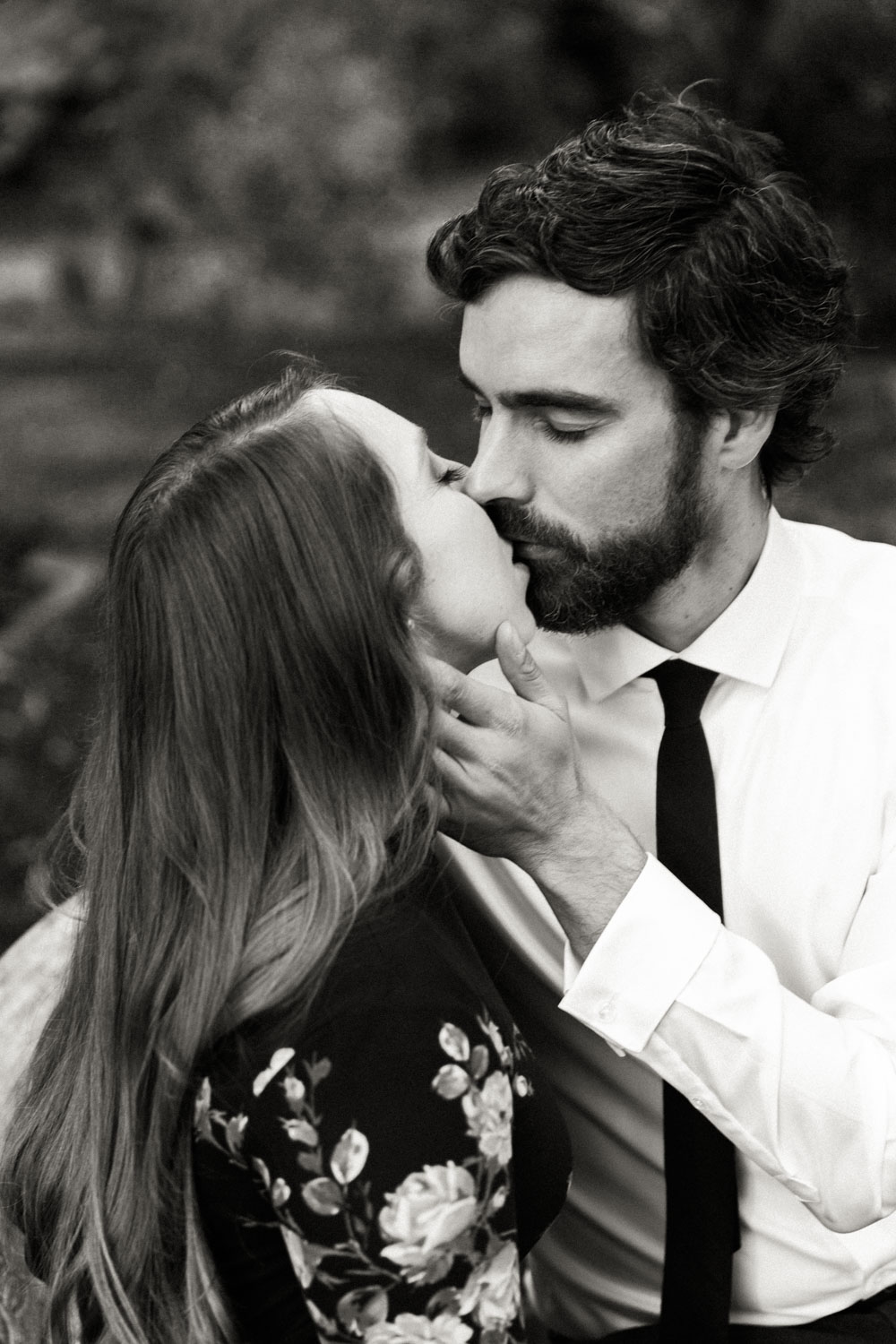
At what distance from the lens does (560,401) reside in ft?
7.39

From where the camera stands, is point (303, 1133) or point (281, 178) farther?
point (281, 178)

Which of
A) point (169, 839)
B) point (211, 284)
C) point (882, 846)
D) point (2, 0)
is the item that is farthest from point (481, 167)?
point (169, 839)

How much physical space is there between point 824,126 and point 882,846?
4814mm

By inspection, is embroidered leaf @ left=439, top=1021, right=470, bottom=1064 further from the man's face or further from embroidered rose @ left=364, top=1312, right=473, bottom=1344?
the man's face

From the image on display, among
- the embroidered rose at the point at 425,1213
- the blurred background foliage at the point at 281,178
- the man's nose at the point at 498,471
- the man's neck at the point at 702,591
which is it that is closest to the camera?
the embroidered rose at the point at 425,1213

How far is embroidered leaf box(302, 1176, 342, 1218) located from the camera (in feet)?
4.85

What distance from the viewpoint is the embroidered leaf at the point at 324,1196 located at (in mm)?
1479

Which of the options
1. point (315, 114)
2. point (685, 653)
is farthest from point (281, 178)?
point (685, 653)

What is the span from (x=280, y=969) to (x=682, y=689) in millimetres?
942

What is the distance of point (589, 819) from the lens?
185 centimetres

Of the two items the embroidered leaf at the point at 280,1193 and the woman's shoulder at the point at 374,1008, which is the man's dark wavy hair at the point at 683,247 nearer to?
the woman's shoulder at the point at 374,1008

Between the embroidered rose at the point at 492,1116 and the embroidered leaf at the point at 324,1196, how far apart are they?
Answer: 0.16 meters

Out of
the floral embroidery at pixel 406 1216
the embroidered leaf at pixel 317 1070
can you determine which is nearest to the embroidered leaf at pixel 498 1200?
the floral embroidery at pixel 406 1216

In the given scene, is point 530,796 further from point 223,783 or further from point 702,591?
Result: point 702,591
